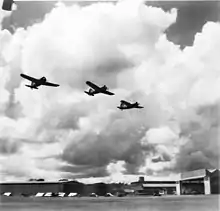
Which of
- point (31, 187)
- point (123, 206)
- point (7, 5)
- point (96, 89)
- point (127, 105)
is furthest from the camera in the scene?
point (31, 187)

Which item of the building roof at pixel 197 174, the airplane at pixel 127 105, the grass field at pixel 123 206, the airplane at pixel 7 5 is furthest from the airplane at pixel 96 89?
the building roof at pixel 197 174

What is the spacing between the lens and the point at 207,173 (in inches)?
1965

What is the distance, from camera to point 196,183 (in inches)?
2282

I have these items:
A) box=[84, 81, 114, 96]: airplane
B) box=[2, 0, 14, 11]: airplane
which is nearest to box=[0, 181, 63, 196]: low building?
box=[84, 81, 114, 96]: airplane

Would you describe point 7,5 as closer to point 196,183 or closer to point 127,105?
point 127,105

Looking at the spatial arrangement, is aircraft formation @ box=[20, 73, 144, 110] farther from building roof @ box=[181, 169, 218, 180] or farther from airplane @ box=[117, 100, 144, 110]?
building roof @ box=[181, 169, 218, 180]

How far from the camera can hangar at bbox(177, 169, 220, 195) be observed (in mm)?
50094

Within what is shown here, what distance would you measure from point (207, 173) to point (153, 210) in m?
39.4

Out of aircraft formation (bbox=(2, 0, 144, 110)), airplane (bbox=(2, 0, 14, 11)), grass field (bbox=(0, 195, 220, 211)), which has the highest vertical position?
aircraft formation (bbox=(2, 0, 144, 110))

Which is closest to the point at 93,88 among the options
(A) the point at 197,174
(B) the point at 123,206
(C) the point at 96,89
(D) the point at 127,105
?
(C) the point at 96,89

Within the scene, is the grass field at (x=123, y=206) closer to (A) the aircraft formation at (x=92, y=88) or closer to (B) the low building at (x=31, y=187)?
(A) the aircraft formation at (x=92, y=88)

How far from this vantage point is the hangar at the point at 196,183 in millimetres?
50094

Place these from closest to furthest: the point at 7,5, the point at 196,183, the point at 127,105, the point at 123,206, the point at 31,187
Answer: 1. the point at 7,5
2. the point at 123,206
3. the point at 127,105
4. the point at 196,183
5. the point at 31,187

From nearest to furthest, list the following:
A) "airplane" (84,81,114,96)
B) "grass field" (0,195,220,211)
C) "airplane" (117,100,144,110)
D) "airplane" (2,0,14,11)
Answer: "airplane" (2,0,14,11), "grass field" (0,195,220,211), "airplane" (84,81,114,96), "airplane" (117,100,144,110)
